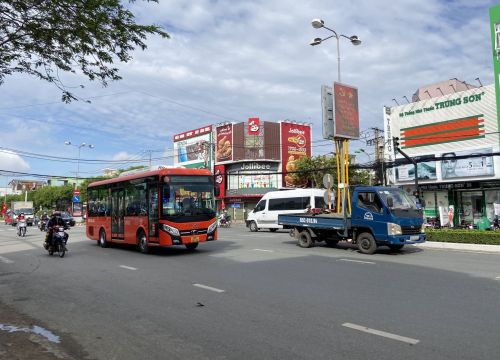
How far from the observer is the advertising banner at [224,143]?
55156 mm

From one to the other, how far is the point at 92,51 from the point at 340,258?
9.42 meters

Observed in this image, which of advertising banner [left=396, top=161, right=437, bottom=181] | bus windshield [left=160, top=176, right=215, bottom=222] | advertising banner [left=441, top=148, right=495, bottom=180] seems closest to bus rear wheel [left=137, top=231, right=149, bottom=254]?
bus windshield [left=160, top=176, right=215, bottom=222]

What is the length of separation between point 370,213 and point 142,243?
8252 millimetres

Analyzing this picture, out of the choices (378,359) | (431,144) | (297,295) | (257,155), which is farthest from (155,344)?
(257,155)

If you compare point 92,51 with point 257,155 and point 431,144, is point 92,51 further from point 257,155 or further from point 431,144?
point 257,155

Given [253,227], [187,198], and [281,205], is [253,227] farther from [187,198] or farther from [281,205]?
[187,198]

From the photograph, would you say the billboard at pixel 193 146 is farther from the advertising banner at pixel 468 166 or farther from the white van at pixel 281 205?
the advertising banner at pixel 468 166

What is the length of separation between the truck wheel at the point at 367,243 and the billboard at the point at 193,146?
4253cm

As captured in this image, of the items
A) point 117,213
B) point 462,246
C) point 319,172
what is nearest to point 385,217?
point 462,246

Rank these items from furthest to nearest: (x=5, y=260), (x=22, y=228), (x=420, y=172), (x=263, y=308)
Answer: (x=420, y=172) < (x=22, y=228) < (x=5, y=260) < (x=263, y=308)

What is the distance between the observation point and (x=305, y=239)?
16.5 metres

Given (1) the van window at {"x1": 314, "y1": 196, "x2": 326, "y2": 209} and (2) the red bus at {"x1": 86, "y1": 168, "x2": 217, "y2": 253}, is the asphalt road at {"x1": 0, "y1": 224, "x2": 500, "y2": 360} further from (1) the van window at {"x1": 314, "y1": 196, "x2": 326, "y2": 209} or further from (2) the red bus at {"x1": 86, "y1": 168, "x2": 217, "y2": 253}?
(1) the van window at {"x1": 314, "y1": 196, "x2": 326, "y2": 209}

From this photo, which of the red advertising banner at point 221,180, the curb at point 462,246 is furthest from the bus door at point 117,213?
the red advertising banner at point 221,180

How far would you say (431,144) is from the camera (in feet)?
90.6
